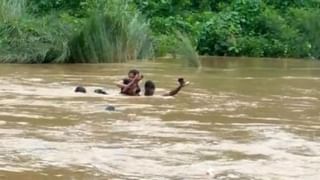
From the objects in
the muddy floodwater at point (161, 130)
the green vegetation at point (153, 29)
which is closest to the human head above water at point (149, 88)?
the muddy floodwater at point (161, 130)

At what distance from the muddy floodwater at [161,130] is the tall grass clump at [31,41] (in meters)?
4.77

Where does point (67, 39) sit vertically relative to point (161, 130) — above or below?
above

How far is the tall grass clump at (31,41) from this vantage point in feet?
76.6

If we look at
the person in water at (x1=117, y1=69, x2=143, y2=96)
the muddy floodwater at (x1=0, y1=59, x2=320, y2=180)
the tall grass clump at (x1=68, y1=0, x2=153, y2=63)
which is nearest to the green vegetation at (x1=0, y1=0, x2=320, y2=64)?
the tall grass clump at (x1=68, y1=0, x2=153, y2=63)

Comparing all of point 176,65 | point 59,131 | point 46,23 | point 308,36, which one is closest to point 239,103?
point 59,131

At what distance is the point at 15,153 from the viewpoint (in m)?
8.05

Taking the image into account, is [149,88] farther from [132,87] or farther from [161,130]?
[161,130]

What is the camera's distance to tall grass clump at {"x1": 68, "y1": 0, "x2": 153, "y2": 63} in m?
23.5

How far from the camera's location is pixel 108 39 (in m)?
23.8

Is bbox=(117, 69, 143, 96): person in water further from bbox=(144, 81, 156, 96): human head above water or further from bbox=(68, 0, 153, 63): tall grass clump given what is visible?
bbox=(68, 0, 153, 63): tall grass clump

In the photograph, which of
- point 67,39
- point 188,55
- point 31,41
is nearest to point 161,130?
point 188,55

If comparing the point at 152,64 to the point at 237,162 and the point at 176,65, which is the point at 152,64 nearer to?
the point at 176,65

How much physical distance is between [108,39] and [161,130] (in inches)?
543

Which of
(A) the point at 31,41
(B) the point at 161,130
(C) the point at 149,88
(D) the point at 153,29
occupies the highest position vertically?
(D) the point at 153,29
